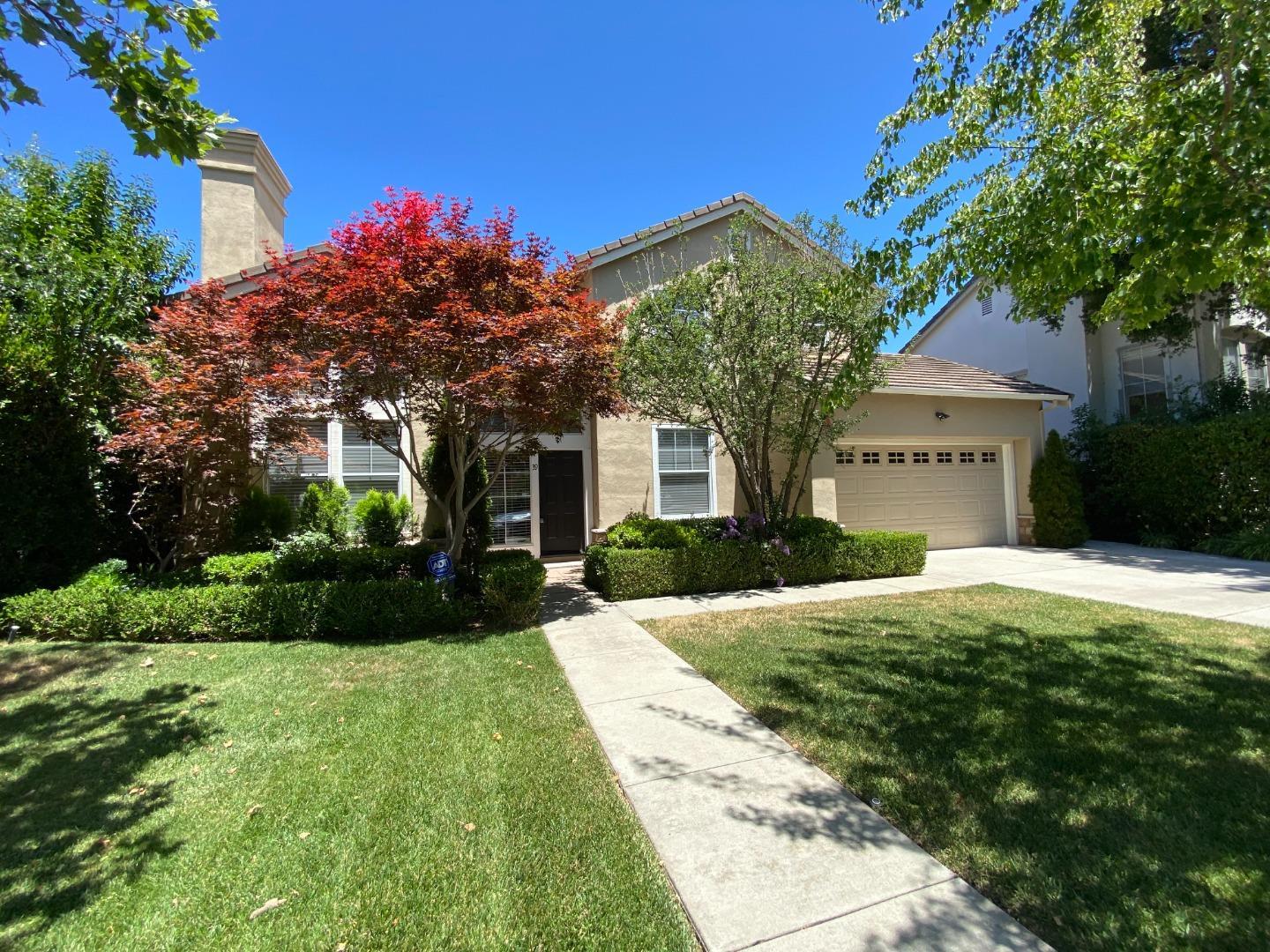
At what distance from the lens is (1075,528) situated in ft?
40.9

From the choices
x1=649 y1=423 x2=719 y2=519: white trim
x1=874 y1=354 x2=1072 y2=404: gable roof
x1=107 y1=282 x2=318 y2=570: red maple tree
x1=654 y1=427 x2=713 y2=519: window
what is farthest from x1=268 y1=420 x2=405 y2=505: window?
x1=874 y1=354 x2=1072 y2=404: gable roof

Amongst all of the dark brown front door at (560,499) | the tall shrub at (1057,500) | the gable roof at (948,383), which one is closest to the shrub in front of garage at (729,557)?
the dark brown front door at (560,499)

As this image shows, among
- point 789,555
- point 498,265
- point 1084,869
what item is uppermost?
point 498,265

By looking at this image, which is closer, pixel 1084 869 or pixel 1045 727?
pixel 1084 869

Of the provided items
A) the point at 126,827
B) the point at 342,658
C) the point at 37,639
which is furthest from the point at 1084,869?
the point at 37,639

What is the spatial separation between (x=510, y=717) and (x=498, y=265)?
16.0ft

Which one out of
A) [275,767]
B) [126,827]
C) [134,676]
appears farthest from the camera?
[134,676]

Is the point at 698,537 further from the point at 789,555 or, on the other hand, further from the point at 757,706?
the point at 757,706

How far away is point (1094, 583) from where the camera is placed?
8727 millimetres

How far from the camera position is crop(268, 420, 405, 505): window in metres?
9.91

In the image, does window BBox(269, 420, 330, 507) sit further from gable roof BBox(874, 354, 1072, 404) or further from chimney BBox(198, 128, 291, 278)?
gable roof BBox(874, 354, 1072, 404)

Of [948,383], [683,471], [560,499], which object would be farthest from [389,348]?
[948,383]

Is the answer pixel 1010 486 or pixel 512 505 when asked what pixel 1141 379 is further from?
pixel 512 505

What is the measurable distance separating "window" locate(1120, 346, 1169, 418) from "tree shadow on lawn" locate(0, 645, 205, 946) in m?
19.1
